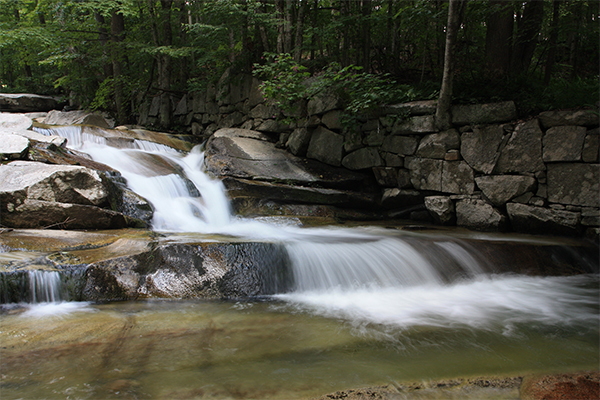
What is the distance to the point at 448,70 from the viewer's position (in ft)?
19.4

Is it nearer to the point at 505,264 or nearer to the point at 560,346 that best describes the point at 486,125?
the point at 505,264

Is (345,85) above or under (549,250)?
above

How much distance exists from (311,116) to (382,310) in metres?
5.49

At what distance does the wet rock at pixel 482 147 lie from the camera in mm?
6082

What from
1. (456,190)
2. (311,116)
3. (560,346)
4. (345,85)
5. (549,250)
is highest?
(345,85)

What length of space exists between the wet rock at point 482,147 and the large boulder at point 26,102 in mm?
19806

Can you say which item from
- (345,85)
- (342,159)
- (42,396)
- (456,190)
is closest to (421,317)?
(42,396)

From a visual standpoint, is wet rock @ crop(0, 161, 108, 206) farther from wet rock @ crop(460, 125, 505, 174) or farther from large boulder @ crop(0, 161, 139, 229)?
wet rock @ crop(460, 125, 505, 174)

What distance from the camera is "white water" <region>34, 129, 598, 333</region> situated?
3.63m

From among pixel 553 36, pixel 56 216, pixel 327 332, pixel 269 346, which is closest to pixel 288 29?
pixel 553 36

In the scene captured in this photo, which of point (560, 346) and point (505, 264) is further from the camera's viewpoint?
point (505, 264)

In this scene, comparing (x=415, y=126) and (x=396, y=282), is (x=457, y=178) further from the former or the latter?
(x=396, y=282)

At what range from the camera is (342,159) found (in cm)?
797

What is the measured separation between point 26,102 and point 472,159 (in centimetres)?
2011
